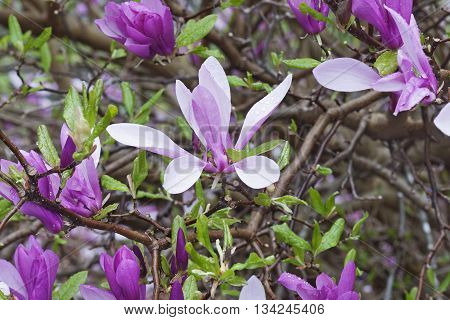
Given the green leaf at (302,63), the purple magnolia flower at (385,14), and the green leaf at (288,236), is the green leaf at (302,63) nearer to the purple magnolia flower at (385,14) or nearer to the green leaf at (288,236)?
the purple magnolia flower at (385,14)

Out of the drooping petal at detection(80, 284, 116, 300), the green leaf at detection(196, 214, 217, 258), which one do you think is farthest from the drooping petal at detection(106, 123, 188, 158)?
the drooping petal at detection(80, 284, 116, 300)

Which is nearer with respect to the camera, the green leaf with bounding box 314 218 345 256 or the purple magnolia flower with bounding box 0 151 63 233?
the purple magnolia flower with bounding box 0 151 63 233

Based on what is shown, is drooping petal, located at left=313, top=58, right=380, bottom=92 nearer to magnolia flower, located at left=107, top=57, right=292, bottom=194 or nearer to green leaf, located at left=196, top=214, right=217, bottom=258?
magnolia flower, located at left=107, top=57, right=292, bottom=194

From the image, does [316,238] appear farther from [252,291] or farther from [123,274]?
[123,274]

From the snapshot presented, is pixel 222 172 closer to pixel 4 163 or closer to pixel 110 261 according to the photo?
pixel 110 261

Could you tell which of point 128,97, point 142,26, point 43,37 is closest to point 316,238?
point 142,26

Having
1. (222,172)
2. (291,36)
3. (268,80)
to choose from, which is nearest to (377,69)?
(222,172)
